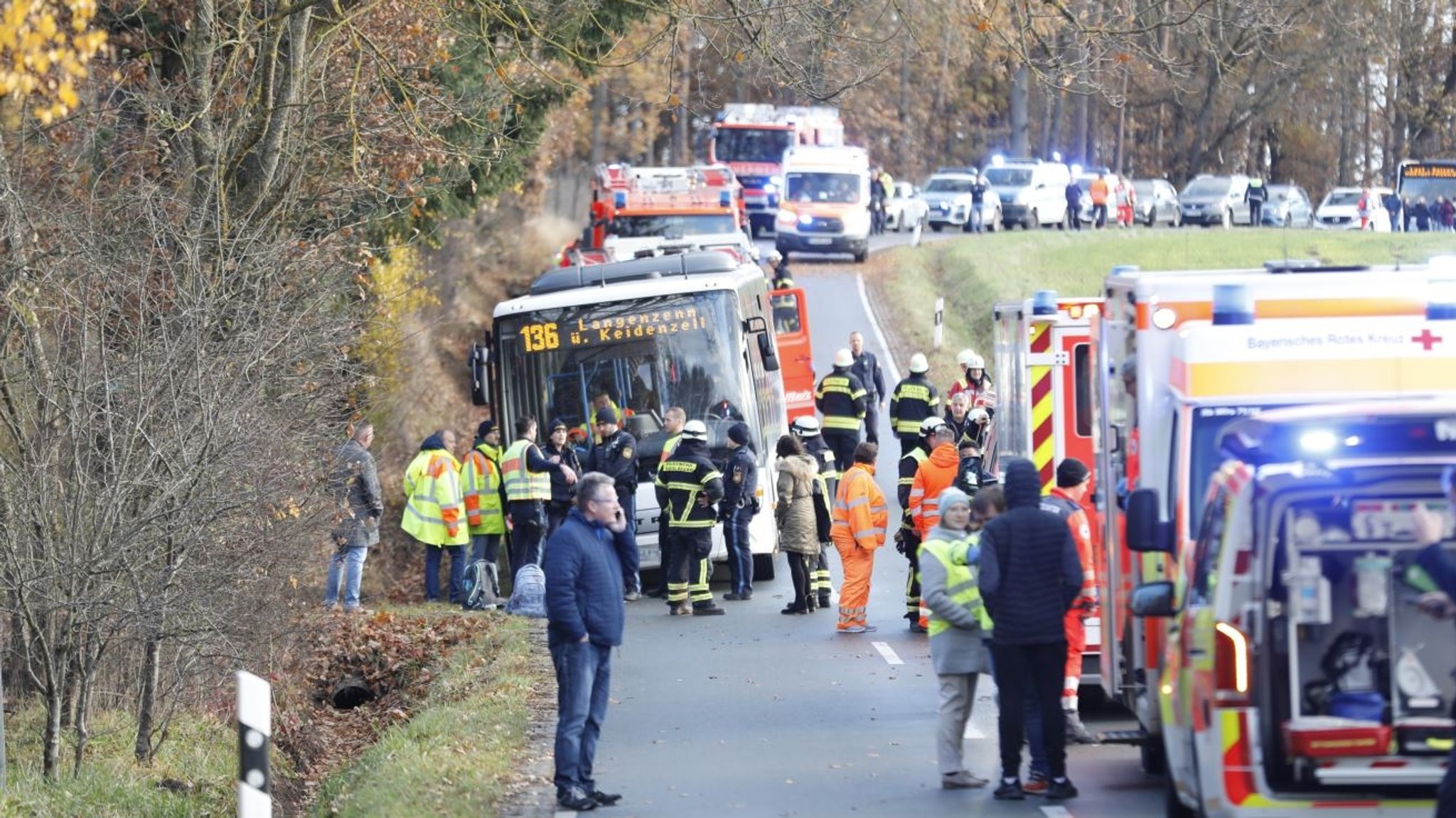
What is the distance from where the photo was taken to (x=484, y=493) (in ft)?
64.3

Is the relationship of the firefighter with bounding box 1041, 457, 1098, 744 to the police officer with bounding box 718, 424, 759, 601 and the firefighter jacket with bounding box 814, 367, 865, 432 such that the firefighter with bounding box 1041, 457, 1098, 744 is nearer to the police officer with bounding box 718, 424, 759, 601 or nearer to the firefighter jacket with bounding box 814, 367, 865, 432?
the police officer with bounding box 718, 424, 759, 601

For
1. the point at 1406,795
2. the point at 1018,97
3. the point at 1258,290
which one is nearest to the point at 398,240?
the point at 1258,290

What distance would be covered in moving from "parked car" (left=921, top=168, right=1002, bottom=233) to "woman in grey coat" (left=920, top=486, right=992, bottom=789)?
46.3 m

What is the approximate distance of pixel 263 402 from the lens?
1473 cm

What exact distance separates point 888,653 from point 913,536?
3.45ft

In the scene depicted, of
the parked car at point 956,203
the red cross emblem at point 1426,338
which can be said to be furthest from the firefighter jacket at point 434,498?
the parked car at point 956,203

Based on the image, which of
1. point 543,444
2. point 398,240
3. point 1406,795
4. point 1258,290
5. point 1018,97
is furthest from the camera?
point 1018,97

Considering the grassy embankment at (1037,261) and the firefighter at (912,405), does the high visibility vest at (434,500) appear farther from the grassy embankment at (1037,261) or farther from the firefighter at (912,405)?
the grassy embankment at (1037,261)

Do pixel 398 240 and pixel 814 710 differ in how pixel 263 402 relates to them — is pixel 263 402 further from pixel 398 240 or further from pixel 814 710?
pixel 398 240

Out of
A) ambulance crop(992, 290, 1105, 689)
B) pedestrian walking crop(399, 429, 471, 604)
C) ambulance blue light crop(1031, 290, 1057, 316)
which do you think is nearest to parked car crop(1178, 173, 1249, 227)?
pedestrian walking crop(399, 429, 471, 604)

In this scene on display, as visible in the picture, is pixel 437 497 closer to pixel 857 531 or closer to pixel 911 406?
pixel 857 531

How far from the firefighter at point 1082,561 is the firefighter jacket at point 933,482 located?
12.1 feet

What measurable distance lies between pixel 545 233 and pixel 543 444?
33.9 m

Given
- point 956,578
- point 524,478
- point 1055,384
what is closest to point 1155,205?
point 524,478
